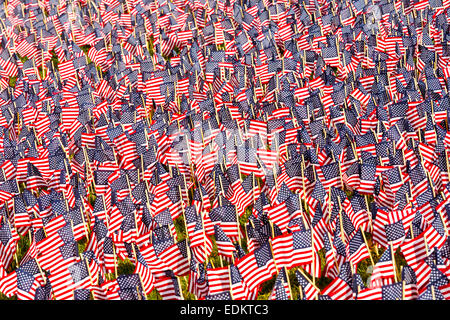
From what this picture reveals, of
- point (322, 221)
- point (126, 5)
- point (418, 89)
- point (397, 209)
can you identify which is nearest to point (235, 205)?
point (322, 221)

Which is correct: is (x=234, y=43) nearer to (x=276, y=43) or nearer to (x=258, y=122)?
(x=276, y=43)

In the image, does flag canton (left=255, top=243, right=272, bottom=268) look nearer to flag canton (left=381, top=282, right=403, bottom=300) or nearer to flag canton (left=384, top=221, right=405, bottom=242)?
flag canton (left=384, top=221, right=405, bottom=242)

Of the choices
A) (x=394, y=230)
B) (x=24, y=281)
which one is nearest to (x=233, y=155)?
(x=394, y=230)

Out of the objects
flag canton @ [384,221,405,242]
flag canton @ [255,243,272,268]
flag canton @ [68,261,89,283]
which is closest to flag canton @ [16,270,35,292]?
Result: flag canton @ [68,261,89,283]

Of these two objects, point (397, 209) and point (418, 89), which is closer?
point (397, 209)

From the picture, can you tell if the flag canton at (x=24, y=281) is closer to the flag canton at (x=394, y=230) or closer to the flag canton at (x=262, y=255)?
the flag canton at (x=262, y=255)

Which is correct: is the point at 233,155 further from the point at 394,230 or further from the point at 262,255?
the point at 394,230

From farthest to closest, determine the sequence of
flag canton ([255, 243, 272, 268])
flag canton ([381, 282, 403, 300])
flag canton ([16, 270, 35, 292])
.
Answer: flag canton ([16, 270, 35, 292])
flag canton ([255, 243, 272, 268])
flag canton ([381, 282, 403, 300])

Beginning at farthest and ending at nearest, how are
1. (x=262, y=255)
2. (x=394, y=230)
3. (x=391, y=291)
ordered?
1. (x=394, y=230)
2. (x=262, y=255)
3. (x=391, y=291)
